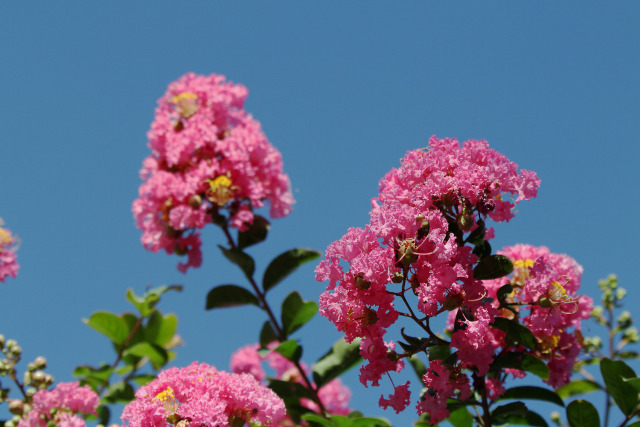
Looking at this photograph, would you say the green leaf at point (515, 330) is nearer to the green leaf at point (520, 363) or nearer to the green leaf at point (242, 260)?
the green leaf at point (520, 363)

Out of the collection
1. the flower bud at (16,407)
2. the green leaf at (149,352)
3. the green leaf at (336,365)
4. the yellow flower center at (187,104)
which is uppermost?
the yellow flower center at (187,104)

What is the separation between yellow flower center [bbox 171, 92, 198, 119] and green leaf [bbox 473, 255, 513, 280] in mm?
2198

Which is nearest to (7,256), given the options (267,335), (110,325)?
(110,325)

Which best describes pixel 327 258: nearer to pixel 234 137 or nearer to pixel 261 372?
pixel 234 137

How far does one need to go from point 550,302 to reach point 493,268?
303 mm

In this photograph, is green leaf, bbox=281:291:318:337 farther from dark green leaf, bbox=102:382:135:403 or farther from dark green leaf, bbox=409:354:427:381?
dark green leaf, bbox=102:382:135:403

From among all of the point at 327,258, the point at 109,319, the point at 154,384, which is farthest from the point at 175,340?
the point at 327,258

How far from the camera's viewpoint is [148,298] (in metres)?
3.47

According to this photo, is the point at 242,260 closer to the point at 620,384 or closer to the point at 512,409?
the point at 512,409

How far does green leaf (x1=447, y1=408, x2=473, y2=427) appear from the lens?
2293 millimetres

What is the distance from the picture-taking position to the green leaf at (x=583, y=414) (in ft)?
6.97

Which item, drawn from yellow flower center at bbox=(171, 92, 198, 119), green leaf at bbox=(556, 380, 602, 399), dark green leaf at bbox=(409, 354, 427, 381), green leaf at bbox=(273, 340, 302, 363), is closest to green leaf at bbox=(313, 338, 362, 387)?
green leaf at bbox=(273, 340, 302, 363)

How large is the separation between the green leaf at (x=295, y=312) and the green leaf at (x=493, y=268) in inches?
52.8

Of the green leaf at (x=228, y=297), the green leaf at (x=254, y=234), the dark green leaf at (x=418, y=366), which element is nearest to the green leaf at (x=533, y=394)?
the dark green leaf at (x=418, y=366)
